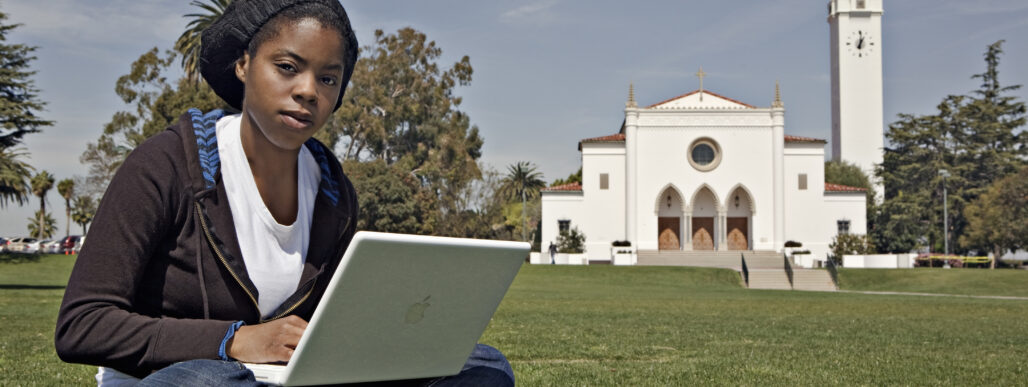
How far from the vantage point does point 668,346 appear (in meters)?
8.41

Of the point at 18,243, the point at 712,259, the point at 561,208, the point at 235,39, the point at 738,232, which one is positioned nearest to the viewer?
the point at 235,39

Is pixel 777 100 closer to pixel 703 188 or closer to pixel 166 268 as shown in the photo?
pixel 703 188

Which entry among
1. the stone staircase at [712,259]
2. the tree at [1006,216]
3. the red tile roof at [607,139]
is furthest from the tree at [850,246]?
the red tile roof at [607,139]

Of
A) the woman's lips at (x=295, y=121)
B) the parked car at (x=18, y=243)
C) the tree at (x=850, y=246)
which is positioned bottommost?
the parked car at (x=18, y=243)

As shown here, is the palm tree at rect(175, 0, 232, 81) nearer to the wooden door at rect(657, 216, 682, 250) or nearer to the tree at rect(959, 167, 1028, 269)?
the wooden door at rect(657, 216, 682, 250)

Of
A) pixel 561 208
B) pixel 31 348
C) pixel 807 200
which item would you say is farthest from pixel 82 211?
pixel 31 348

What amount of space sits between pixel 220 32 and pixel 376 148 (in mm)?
56905

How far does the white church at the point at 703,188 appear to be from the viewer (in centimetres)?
4762

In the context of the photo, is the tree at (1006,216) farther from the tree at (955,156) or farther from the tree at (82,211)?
the tree at (82,211)

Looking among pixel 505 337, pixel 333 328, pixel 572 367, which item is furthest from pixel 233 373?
pixel 505 337

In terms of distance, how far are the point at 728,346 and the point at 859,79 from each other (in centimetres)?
6711

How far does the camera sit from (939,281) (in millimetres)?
34500

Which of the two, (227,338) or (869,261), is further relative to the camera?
(869,261)

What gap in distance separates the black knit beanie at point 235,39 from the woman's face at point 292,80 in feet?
0.20
